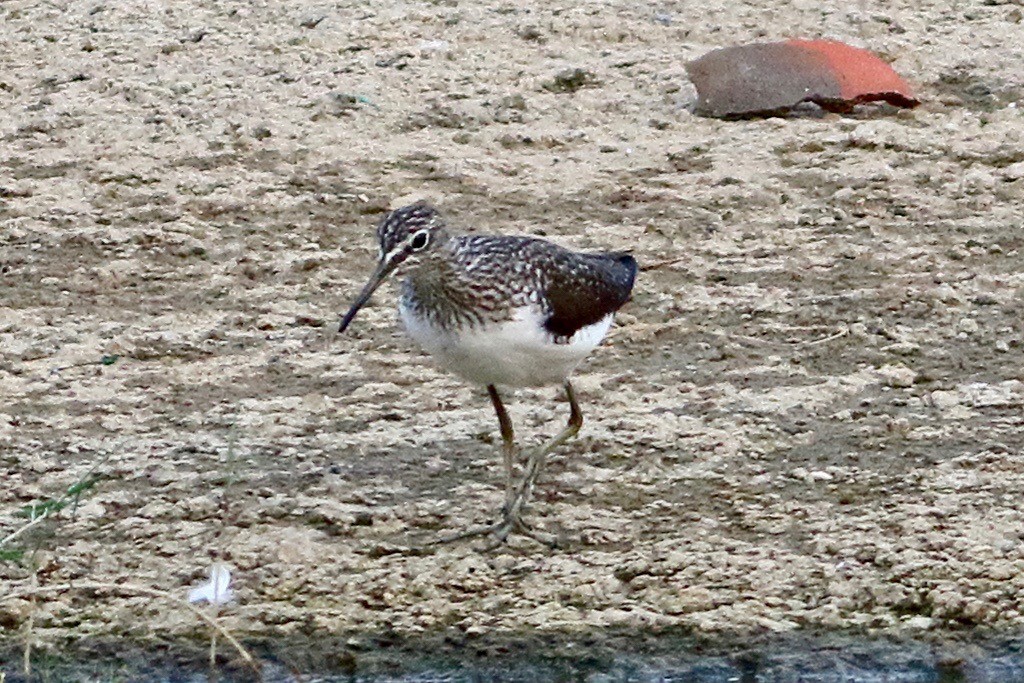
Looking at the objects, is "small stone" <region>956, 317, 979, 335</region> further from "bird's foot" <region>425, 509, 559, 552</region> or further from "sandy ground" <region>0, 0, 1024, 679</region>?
"bird's foot" <region>425, 509, 559, 552</region>

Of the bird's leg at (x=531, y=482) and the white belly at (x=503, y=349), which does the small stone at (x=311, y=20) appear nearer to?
the bird's leg at (x=531, y=482)

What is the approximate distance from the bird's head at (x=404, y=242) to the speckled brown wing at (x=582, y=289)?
385 mm

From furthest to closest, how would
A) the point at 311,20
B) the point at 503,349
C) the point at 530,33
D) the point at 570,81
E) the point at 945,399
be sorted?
1. the point at 311,20
2. the point at 530,33
3. the point at 570,81
4. the point at 945,399
5. the point at 503,349

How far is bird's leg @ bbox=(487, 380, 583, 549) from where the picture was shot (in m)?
5.64

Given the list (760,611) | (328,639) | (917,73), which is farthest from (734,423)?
(917,73)

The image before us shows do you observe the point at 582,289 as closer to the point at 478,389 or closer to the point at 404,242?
the point at 404,242

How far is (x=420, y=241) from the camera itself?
561cm

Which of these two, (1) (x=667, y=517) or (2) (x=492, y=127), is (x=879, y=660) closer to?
(1) (x=667, y=517)

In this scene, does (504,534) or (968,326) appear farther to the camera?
(968,326)

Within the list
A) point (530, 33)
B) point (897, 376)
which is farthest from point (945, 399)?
point (530, 33)

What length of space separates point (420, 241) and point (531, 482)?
819mm

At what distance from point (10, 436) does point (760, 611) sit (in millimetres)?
2552

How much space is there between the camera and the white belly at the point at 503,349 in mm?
5453

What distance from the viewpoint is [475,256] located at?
5.65 metres
